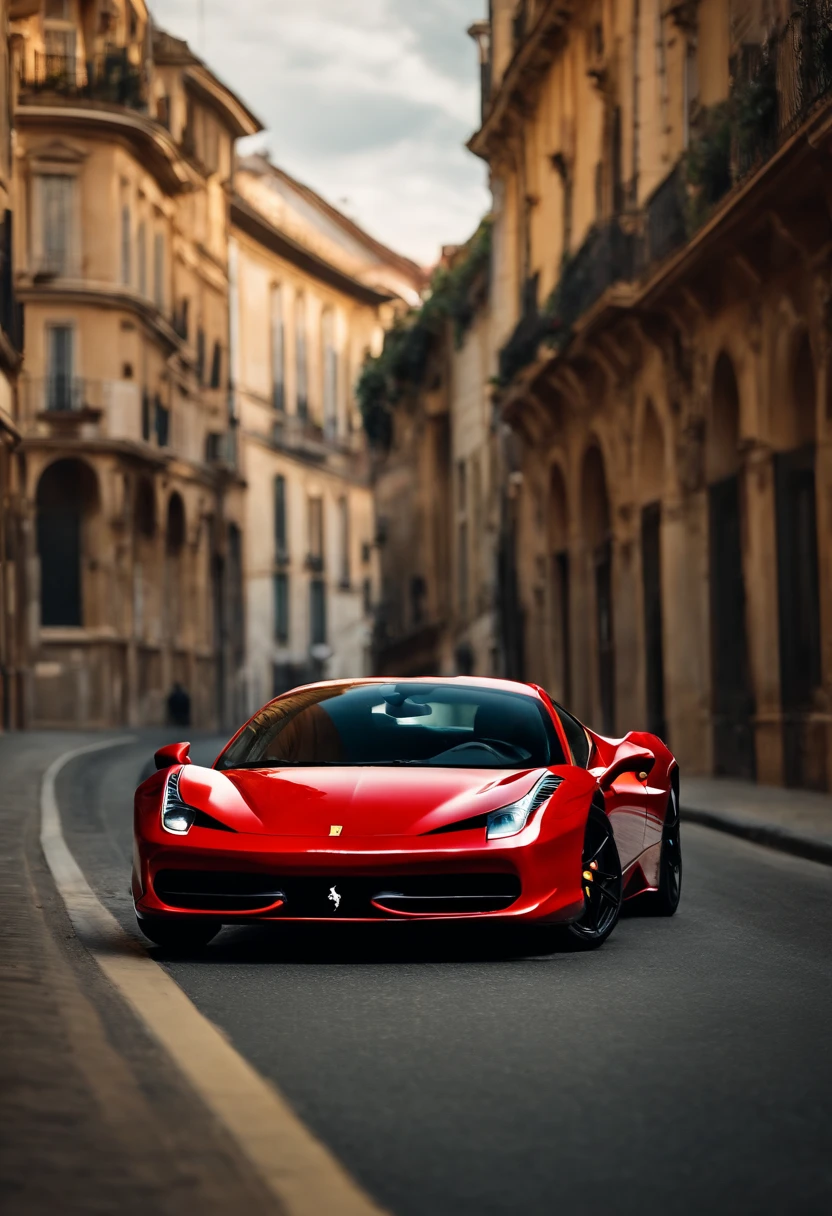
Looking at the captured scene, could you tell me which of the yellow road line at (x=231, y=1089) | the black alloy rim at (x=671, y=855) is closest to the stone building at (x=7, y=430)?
the black alloy rim at (x=671, y=855)

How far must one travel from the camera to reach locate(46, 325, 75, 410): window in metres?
58.3

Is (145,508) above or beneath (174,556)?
above

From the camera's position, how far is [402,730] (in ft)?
33.5

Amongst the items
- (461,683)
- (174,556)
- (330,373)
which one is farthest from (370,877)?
(330,373)

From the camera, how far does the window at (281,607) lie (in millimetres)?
79000

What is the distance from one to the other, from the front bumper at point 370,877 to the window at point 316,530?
7295 cm

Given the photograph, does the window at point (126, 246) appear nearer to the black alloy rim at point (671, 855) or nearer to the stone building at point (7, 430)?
the stone building at point (7, 430)

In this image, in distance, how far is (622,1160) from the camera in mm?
5207

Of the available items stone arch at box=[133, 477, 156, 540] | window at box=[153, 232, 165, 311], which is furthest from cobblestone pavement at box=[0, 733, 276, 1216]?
window at box=[153, 232, 165, 311]

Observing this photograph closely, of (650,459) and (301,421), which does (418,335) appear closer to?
(650,459)

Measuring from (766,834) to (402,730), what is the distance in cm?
760

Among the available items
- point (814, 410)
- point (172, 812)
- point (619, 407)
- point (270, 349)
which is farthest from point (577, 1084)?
point (270, 349)

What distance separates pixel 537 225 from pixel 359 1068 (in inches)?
1432

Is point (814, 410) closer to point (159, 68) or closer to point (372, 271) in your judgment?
point (159, 68)
